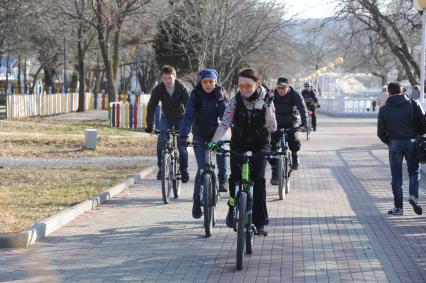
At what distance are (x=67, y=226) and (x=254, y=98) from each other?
3.00 metres

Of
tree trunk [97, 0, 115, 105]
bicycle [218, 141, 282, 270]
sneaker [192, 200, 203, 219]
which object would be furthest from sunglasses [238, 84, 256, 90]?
tree trunk [97, 0, 115, 105]

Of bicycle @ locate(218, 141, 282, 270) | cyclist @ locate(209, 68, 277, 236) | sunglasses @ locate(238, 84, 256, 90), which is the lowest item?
bicycle @ locate(218, 141, 282, 270)

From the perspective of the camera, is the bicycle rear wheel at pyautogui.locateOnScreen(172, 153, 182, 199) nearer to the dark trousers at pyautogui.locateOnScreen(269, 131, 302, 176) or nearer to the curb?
the curb

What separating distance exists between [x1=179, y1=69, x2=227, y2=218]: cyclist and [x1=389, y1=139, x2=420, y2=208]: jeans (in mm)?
2375

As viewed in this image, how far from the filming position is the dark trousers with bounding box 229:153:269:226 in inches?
293

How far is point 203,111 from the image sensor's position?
914 cm

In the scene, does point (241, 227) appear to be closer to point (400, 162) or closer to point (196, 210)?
point (196, 210)

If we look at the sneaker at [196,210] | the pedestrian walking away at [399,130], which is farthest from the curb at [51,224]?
the pedestrian walking away at [399,130]

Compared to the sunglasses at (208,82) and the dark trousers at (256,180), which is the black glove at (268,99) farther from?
the sunglasses at (208,82)

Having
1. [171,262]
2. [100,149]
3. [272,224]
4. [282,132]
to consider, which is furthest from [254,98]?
[100,149]

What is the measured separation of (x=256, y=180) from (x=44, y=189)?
5089mm

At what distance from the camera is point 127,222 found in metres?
9.38

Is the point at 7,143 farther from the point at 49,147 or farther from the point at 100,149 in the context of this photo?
the point at 100,149

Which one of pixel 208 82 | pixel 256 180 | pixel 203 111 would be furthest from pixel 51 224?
pixel 256 180
